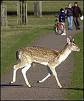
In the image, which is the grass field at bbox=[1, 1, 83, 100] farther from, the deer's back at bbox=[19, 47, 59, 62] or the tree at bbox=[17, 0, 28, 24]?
the tree at bbox=[17, 0, 28, 24]

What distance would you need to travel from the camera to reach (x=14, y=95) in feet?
54.6

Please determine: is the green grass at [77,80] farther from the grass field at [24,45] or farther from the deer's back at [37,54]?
the deer's back at [37,54]

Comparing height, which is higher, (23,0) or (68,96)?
(23,0)

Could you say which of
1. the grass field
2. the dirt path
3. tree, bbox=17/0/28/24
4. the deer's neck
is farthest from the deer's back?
tree, bbox=17/0/28/24

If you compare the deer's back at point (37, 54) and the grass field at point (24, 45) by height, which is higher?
the deer's back at point (37, 54)

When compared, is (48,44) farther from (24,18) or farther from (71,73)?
(24,18)

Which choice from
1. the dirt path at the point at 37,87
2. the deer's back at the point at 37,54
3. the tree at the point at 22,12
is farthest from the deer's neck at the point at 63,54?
the tree at the point at 22,12

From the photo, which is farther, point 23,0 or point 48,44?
point 23,0

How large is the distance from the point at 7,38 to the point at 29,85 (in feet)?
65.1

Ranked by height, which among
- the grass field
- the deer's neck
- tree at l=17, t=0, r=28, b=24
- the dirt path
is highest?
tree at l=17, t=0, r=28, b=24

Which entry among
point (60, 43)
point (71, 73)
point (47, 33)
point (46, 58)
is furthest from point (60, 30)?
point (46, 58)

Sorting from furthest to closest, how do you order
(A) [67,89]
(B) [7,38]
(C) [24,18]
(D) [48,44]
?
1. (C) [24,18]
2. (B) [7,38]
3. (D) [48,44]
4. (A) [67,89]

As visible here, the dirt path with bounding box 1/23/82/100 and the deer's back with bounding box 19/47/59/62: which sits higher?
the deer's back with bounding box 19/47/59/62

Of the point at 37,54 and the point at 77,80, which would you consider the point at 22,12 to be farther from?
the point at 37,54
